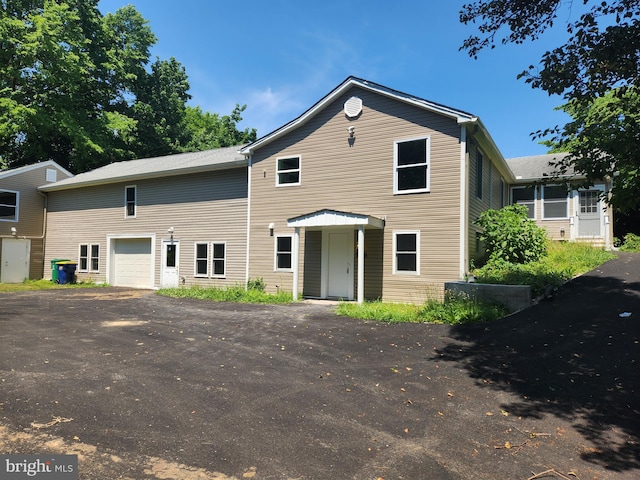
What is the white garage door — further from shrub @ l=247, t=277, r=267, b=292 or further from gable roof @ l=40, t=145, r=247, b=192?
shrub @ l=247, t=277, r=267, b=292

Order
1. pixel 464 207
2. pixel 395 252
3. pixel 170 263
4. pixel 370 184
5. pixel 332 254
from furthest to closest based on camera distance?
pixel 170 263
pixel 332 254
pixel 370 184
pixel 395 252
pixel 464 207

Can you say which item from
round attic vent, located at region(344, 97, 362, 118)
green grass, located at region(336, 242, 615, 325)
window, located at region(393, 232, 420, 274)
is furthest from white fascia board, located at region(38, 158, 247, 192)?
green grass, located at region(336, 242, 615, 325)

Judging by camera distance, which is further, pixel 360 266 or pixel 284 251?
pixel 284 251

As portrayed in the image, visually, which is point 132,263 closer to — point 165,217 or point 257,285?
point 165,217

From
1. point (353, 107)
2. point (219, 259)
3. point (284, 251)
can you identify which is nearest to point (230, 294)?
point (284, 251)

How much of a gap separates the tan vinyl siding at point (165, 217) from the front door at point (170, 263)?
0.27 m

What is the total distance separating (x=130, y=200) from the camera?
63.1ft

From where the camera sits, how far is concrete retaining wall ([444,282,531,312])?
921 cm

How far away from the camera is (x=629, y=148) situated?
5.84m

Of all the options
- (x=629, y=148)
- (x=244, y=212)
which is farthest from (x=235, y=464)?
(x=244, y=212)

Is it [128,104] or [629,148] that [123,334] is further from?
[128,104]

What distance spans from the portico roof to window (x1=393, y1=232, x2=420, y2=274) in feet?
2.46

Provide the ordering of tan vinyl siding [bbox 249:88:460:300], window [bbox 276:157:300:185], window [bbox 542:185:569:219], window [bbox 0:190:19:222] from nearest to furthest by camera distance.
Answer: tan vinyl siding [bbox 249:88:460:300] < window [bbox 276:157:300:185] < window [bbox 542:185:569:219] < window [bbox 0:190:19:222]

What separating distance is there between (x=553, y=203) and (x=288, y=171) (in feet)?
44.3
